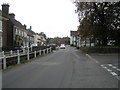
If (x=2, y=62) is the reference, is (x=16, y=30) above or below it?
above

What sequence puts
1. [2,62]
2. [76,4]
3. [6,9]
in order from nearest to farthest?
[2,62] < [76,4] < [6,9]

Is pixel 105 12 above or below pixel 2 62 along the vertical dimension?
above

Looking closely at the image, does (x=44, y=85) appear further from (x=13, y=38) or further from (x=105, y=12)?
(x=13, y=38)

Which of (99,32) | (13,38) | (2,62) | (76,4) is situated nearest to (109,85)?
(2,62)

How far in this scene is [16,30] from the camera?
2108 inches

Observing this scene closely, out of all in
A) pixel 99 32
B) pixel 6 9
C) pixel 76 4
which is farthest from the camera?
pixel 6 9

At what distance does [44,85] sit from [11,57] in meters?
7.95

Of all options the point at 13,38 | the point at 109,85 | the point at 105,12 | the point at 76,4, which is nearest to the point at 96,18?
the point at 105,12

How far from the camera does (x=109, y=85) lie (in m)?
8.55

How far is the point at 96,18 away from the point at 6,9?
23095 mm

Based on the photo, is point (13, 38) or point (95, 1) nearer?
point (95, 1)

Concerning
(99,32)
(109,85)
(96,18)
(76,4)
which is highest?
(76,4)

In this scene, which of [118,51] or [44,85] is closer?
[44,85]

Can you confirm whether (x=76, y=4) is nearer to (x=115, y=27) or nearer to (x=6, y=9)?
(x=115, y=27)
